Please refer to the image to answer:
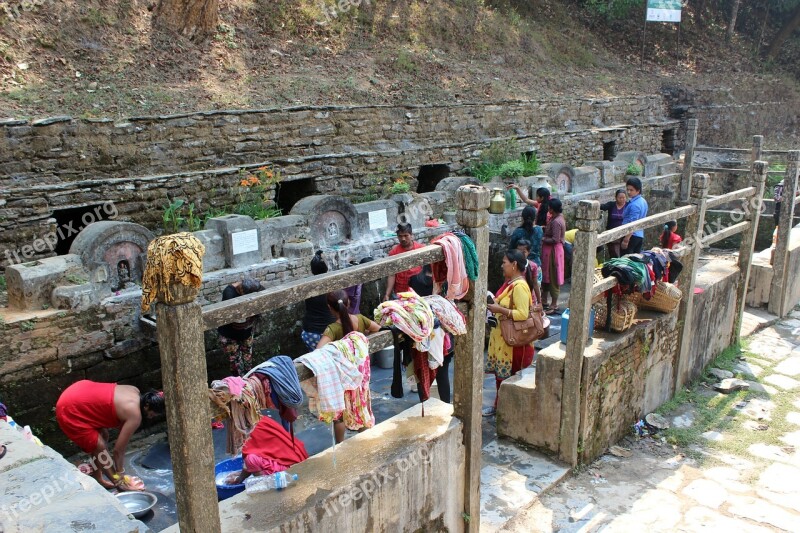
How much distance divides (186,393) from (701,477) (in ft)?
14.5

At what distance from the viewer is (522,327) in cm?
538

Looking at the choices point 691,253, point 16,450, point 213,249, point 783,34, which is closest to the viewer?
point 16,450

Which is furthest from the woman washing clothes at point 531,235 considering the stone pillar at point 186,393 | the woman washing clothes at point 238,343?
the stone pillar at point 186,393

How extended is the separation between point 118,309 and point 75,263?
22.2 inches

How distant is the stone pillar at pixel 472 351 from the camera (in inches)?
140

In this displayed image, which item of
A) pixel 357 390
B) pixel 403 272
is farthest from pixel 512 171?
pixel 357 390

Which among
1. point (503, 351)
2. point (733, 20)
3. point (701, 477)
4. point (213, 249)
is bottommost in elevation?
point (701, 477)

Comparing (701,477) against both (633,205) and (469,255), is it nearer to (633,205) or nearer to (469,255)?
(469,255)

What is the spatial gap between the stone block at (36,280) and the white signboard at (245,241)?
157 cm

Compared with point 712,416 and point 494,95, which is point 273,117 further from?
point 712,416

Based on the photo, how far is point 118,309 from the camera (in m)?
6.04

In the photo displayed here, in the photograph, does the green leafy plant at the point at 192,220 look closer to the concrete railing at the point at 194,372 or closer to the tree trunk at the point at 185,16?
the tree trunk at the point at 185,16

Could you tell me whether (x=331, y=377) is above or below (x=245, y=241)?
above

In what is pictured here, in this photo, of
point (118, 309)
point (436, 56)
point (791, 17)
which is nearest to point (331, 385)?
point (118, 309)
